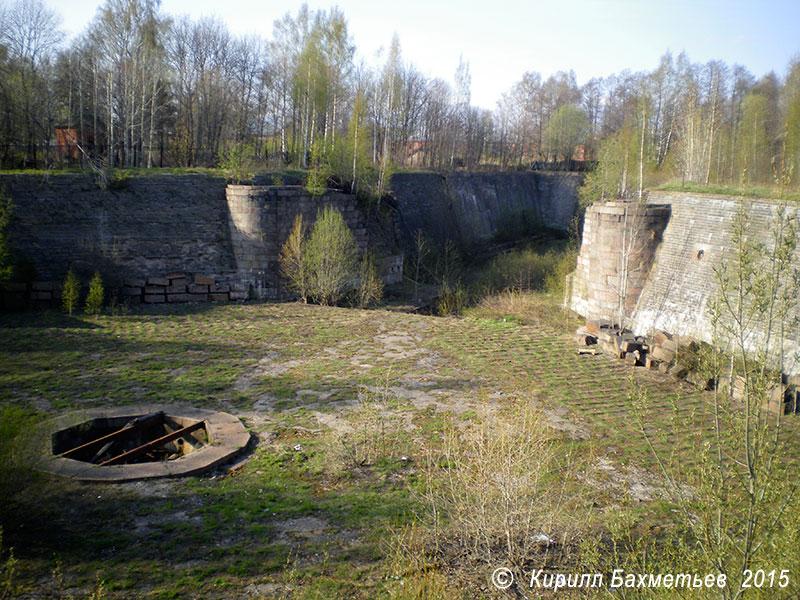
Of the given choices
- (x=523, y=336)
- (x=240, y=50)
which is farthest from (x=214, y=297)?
(x=240, y=50)

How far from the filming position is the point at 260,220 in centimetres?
1516

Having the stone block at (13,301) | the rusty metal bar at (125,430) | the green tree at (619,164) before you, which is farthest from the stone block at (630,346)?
the green tree at (619,164)

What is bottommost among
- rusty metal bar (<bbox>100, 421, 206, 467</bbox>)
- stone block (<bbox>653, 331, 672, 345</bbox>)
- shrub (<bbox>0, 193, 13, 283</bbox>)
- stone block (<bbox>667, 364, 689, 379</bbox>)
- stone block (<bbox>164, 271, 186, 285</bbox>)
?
rusty metal bar (<bbox>100, 421, 206, 467</bbox>)

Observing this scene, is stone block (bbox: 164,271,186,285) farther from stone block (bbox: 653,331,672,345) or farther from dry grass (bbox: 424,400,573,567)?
dry grass (bbox: 424,400,573,567)

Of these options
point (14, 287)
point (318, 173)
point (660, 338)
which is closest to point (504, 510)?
point (660, 338)

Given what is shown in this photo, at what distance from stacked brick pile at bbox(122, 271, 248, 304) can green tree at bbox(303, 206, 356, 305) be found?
5.99ft

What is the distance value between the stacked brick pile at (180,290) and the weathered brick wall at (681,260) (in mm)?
8957

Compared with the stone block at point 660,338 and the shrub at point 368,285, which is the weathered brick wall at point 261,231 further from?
the stone block at point 660,338

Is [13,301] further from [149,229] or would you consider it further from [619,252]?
[619,252]

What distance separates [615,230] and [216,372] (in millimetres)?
9674

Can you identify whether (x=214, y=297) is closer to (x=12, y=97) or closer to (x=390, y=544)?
(x=12, y=97)

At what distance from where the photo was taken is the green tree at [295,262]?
47.8 feet

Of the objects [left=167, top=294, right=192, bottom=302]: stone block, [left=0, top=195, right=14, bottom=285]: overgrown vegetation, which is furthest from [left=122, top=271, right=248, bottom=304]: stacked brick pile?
[left=0, top=195, right=14, bottom=285]: overgrown vegetation

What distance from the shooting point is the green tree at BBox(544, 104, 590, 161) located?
39.3m
